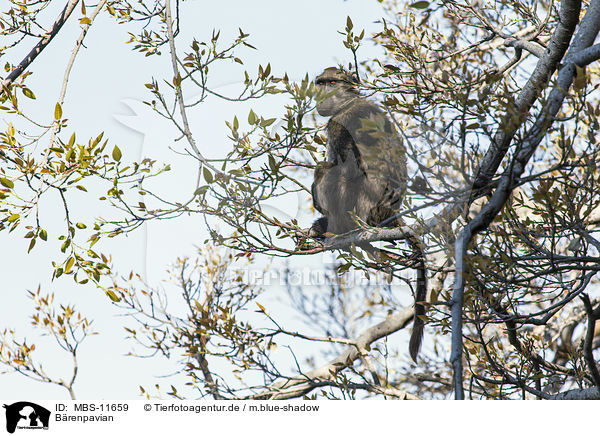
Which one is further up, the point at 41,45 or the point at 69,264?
the point at 41,45

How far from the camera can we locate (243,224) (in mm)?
3014

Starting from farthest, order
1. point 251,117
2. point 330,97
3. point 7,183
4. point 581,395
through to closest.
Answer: point 330,97
point 581,395
point 251,117
point 7,183

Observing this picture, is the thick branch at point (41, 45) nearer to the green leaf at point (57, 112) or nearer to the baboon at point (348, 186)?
the green leaf at point (57, 112)

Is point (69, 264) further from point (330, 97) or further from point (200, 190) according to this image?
point (330, 97)

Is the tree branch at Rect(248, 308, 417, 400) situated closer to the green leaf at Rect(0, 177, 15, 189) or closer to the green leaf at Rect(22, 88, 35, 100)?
the green leaf at Rect(0, 177, 15, 189)

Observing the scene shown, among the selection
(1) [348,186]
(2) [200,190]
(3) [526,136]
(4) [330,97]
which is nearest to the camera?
(3) [526,136]

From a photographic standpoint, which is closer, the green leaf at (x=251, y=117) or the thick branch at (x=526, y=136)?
the thick branch at (x=526, y=136)

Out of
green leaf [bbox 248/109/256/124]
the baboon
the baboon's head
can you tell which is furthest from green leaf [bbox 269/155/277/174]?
the baboon's head

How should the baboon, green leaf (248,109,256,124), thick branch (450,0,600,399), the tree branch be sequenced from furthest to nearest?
the tree branch < the baboon < green leaf (248,109,256,124) < thick branch (450,0,600,399)

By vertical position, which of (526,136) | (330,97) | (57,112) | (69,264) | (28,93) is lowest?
(69,264)

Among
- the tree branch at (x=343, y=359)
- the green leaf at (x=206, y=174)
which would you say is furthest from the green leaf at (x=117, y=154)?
the tree branch at (x=343, y=359)

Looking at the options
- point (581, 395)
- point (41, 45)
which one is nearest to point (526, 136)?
point (581, 395)

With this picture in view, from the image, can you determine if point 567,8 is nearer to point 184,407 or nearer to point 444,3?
point 444,3

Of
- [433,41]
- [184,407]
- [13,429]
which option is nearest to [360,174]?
[433,41]
